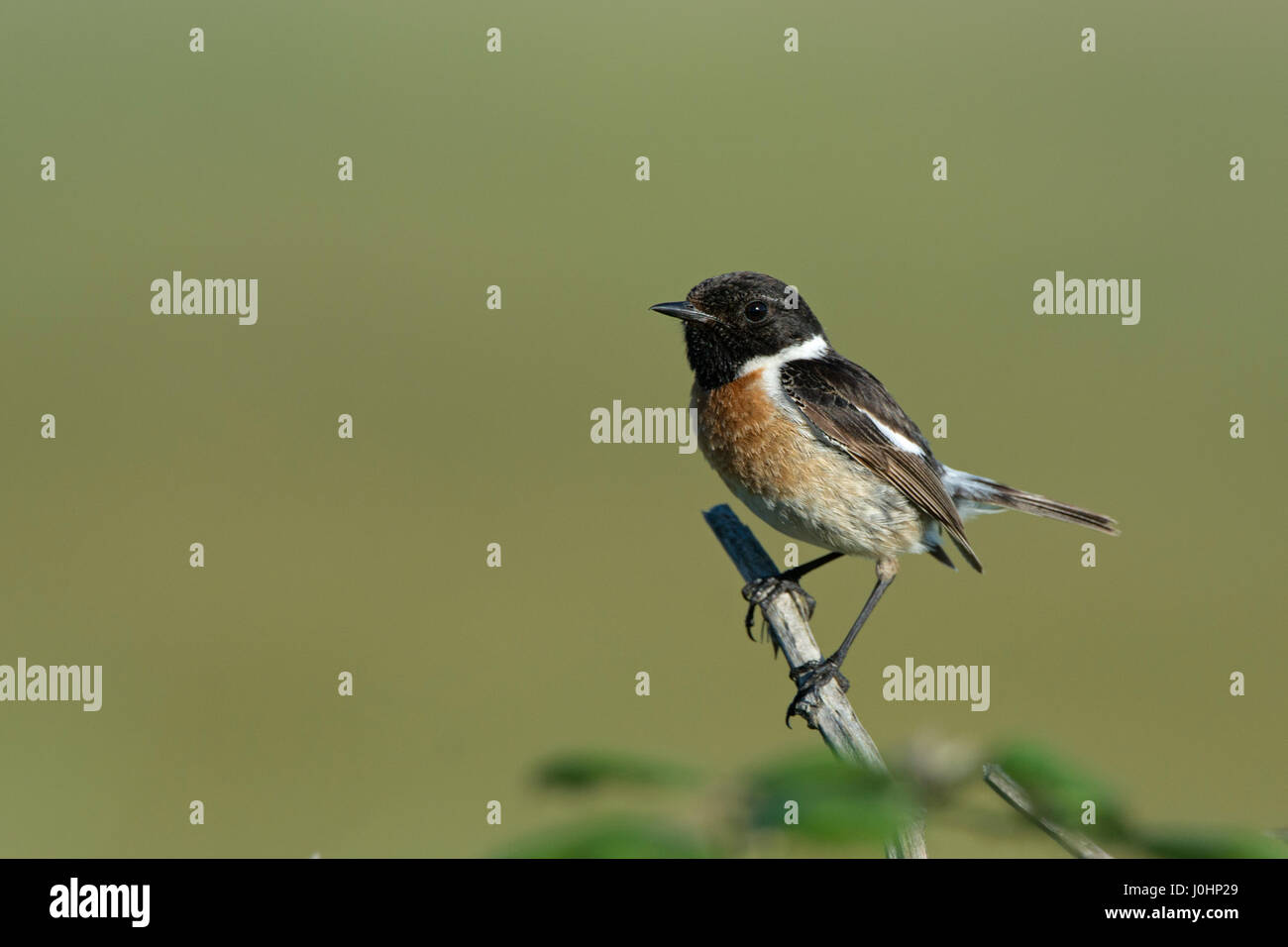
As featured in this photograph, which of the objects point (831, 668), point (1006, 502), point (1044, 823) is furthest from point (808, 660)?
point (1044, 823)

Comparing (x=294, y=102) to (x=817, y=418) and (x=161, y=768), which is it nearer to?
(x=161, y=768)

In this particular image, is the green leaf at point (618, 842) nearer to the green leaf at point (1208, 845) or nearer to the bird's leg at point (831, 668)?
the green leaf at point (1208, 845)

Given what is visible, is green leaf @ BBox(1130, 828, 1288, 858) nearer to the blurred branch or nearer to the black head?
the blurred branch

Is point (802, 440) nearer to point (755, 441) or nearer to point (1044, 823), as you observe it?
point (755, 441)

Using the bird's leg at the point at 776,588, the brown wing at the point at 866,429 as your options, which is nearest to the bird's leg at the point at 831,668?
the bird's leg at the point at 776,588

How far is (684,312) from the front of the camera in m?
5.27

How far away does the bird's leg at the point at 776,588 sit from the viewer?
5.15 metres

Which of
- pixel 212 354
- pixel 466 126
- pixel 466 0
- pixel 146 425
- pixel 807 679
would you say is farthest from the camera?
pixel 466 0

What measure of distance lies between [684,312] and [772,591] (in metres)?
1.20

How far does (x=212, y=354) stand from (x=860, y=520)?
47.0ft

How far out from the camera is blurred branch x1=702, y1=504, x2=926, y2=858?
1.62 meters

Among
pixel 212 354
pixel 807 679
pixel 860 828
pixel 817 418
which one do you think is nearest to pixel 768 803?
pixel 860 828

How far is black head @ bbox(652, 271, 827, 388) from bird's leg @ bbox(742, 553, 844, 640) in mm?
864

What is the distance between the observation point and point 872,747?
2693mm
